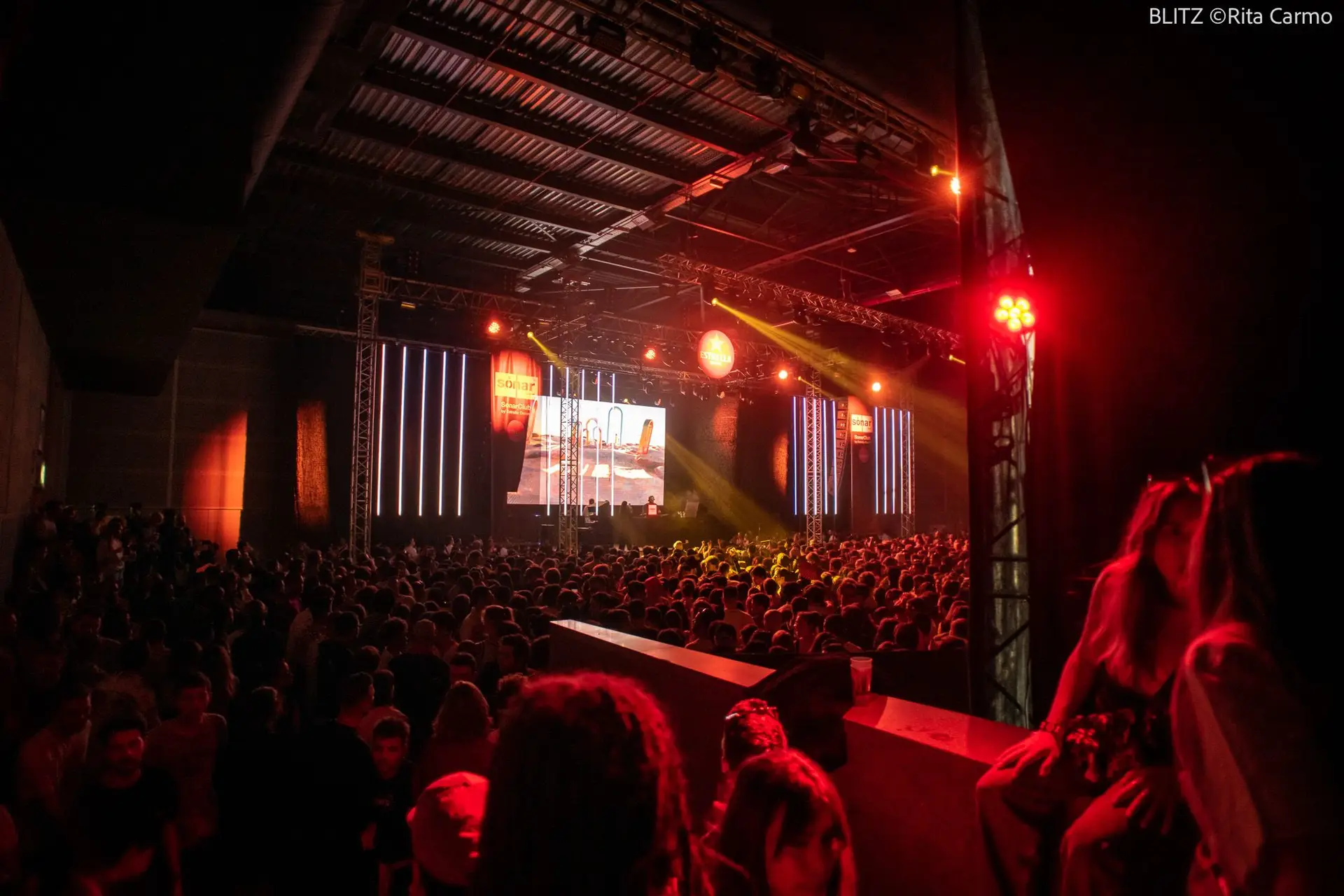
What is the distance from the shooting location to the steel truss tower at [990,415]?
476 cm

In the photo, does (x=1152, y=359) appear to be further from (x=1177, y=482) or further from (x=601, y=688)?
(x=601, y=688)

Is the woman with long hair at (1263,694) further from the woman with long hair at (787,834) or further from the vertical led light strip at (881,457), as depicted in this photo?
the vertical led light strip at (881,457)

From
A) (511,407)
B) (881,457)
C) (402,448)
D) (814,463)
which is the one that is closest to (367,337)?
(402,448)

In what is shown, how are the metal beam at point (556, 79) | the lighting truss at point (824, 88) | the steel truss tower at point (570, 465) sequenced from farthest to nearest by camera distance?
1. the steel truss tower at point (570, 465)
2. the metal beam at point (556, 79)
3. the lighting truss at point (824, 88)

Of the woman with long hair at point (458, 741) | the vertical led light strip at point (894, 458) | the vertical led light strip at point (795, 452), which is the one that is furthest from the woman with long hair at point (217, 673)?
the vertical led light strip at point (894, 458)

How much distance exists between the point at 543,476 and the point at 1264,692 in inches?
787

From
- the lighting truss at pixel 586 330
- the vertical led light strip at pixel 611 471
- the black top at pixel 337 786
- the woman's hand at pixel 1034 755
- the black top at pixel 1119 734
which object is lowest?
the black top at pixel 337 786

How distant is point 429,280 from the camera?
16625 millimetres

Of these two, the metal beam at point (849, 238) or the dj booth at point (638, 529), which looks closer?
the metal beam at point (849, 238)

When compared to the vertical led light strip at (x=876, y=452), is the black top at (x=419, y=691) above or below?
below

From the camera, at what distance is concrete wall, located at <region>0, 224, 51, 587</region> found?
704cm

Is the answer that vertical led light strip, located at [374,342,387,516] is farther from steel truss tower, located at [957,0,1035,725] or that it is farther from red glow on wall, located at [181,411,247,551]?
steel truss tower, located at [957,0,1035,725]

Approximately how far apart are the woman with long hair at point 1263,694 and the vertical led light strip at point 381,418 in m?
17.9

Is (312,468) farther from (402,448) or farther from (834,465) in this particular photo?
(834,465)
